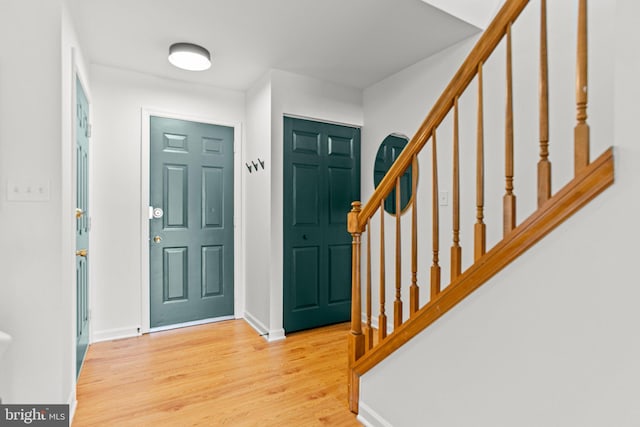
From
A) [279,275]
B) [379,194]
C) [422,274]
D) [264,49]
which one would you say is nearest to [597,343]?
[379,194]

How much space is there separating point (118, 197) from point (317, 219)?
178 centimetres

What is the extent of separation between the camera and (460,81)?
1.41m

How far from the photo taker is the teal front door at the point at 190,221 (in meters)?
3.15

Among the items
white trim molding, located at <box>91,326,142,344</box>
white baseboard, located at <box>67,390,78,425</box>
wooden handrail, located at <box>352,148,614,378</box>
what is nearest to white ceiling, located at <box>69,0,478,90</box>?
wooden handrail, located at <box>352,148,614,378</box>

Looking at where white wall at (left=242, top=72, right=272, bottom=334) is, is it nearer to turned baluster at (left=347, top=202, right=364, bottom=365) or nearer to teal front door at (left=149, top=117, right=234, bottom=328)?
teal front door at (left=149, top=117, right=234, bottom=328)

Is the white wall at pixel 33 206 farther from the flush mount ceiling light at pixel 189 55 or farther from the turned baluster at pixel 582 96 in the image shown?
the turned baluster at pixel 582 96

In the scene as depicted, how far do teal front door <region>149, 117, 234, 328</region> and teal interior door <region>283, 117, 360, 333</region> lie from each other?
727 millimetres

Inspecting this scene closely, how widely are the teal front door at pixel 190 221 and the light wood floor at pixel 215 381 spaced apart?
0.32m

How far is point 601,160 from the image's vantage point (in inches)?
38.4

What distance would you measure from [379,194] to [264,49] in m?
1.65

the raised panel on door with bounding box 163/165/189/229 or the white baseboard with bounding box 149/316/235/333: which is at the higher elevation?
the raised panel on door with bounding box 163/165/189/229

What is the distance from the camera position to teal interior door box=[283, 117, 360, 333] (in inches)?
124

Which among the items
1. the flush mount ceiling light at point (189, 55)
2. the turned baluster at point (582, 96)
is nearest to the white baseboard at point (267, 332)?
the flush mount ceiling light at point (189, 55)

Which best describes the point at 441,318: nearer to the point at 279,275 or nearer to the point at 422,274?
the point at 422,274
